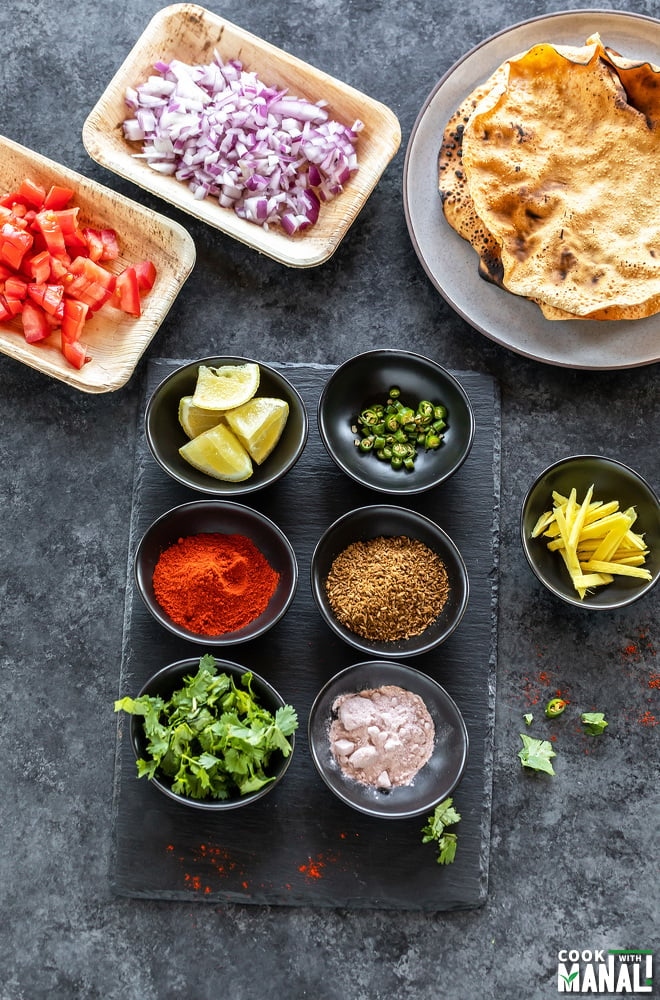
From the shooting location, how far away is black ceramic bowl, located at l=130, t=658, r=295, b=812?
294cm

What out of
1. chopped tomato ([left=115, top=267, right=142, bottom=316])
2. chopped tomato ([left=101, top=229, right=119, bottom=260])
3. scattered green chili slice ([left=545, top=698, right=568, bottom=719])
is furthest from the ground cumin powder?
chopped tomato ([left=101, top=229, right=119, bottom=260])

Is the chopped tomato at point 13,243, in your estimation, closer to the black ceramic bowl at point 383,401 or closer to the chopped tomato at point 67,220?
the chopped tomato at point 67,220

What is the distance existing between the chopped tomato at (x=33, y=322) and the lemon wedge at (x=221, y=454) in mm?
721

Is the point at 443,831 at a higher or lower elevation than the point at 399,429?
lower

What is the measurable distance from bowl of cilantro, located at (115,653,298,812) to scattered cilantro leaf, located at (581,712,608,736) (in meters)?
1.14

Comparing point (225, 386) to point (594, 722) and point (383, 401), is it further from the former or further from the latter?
point (594, 722)

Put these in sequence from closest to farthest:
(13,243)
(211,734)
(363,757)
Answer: (211,734), (363,757), (13,243)

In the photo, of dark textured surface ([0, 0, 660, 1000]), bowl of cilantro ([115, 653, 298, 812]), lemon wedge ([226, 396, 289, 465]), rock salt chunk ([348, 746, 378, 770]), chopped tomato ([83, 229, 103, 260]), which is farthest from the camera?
chopped tomato ([83, 229, 103, 260])

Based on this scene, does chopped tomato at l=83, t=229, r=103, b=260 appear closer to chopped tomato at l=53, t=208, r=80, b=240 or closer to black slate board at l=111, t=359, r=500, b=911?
chopped tomato at l=53, t=208, r=80, b=240

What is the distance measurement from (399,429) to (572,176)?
1085 mm

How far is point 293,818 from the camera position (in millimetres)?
3227

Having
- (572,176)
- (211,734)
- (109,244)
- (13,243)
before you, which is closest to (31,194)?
(13,243)

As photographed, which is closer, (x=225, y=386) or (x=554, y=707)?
(x=225, y=386)

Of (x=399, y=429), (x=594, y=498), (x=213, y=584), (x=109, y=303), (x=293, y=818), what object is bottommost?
→ (x=293, y=818)
